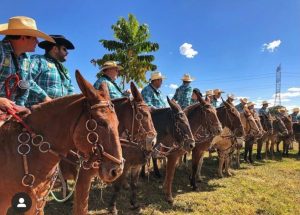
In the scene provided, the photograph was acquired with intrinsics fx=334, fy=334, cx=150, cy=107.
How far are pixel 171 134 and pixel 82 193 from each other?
3792 mm

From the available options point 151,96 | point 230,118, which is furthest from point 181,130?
point 230,118

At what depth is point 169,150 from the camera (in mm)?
Answer: 8805

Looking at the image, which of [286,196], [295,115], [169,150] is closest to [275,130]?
[295,115]

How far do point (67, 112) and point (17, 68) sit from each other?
1158mm

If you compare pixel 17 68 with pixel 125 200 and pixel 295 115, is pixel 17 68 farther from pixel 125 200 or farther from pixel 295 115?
pixel 295 115

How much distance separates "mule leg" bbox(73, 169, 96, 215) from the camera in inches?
220

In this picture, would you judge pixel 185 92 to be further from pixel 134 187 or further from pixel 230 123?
pixel 134 187

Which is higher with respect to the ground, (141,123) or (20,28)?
(20,28)

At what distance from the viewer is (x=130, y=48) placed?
27.9 m

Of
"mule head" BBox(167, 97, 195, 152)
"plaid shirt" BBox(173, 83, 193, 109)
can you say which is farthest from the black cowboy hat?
"plaid shirt" BBox(173, 83, 193, 109)

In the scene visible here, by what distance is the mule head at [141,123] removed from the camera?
6762mm

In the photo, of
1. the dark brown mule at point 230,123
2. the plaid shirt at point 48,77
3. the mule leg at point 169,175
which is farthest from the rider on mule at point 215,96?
the plaid shirt at point 48,77

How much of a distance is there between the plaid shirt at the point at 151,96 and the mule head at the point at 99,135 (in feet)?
21.4

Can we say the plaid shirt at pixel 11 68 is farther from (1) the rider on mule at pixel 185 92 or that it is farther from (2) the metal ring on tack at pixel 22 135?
(1) the rider on mule at pixel 185 92
